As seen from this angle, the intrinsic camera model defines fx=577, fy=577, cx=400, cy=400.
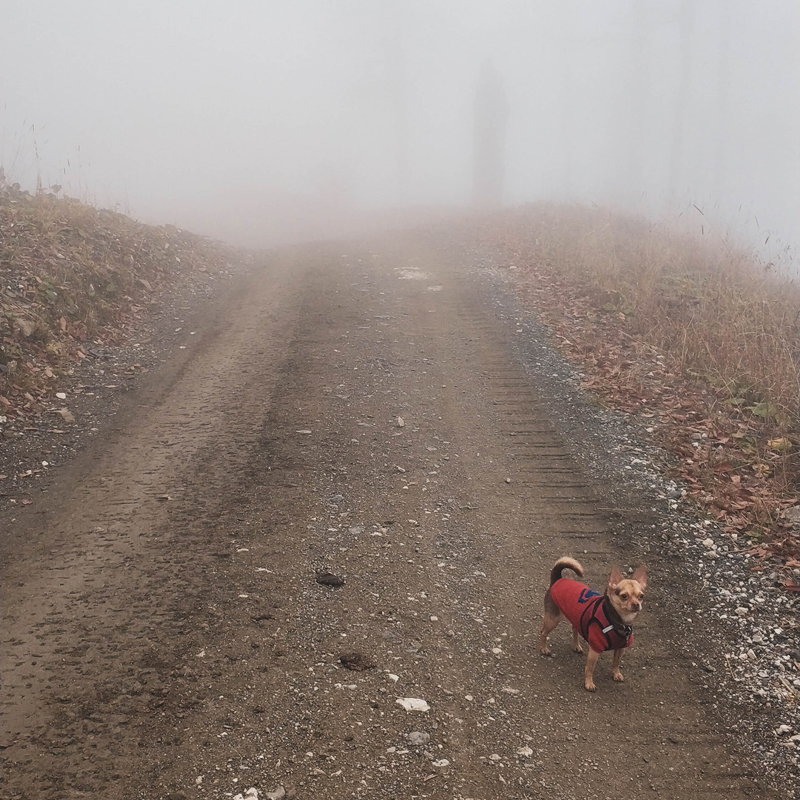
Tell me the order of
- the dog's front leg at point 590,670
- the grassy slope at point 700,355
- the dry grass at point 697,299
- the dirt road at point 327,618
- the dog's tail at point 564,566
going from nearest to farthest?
the dirt road at point 327,618, the dog's front leg at point 590,670, the dog's tail at point 564,566, the grassy slope at point 700,355, the dry grass at point 697,299

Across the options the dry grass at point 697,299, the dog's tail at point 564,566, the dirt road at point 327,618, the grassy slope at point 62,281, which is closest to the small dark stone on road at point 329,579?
the dirt road at point 327,618

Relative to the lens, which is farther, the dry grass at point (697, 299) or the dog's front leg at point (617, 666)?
the dry grass at point (697, 299)

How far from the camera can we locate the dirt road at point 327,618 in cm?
288

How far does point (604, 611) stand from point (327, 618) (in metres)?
1.75

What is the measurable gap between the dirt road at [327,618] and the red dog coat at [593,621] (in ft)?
1.13

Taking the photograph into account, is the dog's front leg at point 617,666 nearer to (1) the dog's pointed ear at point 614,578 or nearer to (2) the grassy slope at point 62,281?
(1) the dog's pointed ear at point 614,578

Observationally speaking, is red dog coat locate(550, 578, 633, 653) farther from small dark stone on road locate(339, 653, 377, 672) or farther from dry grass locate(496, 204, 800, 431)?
dry grass locate(496, 204, 800, 431)

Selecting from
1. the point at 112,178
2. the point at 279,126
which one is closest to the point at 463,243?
the point at 112,178

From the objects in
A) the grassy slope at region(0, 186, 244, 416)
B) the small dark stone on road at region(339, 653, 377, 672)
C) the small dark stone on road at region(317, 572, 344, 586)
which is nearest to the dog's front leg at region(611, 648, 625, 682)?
the small dark stone on road at region(339, 653, 377, 672)

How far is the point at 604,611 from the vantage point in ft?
10.9

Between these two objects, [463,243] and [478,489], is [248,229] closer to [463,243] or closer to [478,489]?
[463,243]

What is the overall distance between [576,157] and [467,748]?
3345 inches

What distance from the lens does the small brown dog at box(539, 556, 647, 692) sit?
3264 millimetres

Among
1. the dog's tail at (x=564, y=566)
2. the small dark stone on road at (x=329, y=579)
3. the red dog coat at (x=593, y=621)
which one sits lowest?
the small dark stone on road at (x=329, y=579)
